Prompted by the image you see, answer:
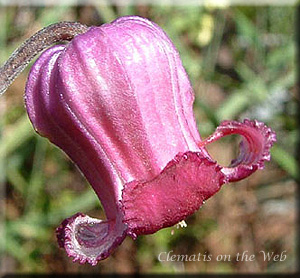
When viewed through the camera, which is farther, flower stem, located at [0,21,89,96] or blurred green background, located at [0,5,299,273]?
blurred green background, located at [0,5,299,273]

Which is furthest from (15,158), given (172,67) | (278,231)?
(172,67)

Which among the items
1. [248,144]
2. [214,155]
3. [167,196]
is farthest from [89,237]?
[214,155]

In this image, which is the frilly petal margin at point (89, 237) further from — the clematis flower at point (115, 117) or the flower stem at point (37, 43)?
the flower stem at point (37, 43)

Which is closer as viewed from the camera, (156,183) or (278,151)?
(156,183)

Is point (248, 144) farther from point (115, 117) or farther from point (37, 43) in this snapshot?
point (37, 43)

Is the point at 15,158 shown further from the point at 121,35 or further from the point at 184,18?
the point at 121,35

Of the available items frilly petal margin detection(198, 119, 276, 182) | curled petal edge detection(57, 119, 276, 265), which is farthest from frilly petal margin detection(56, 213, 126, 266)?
frilly petal margin detection(198, 119, 276, 182)

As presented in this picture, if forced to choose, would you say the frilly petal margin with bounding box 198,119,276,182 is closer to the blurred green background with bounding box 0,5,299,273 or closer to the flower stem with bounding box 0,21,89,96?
the flower stem with bounding box 0,21,89,96
